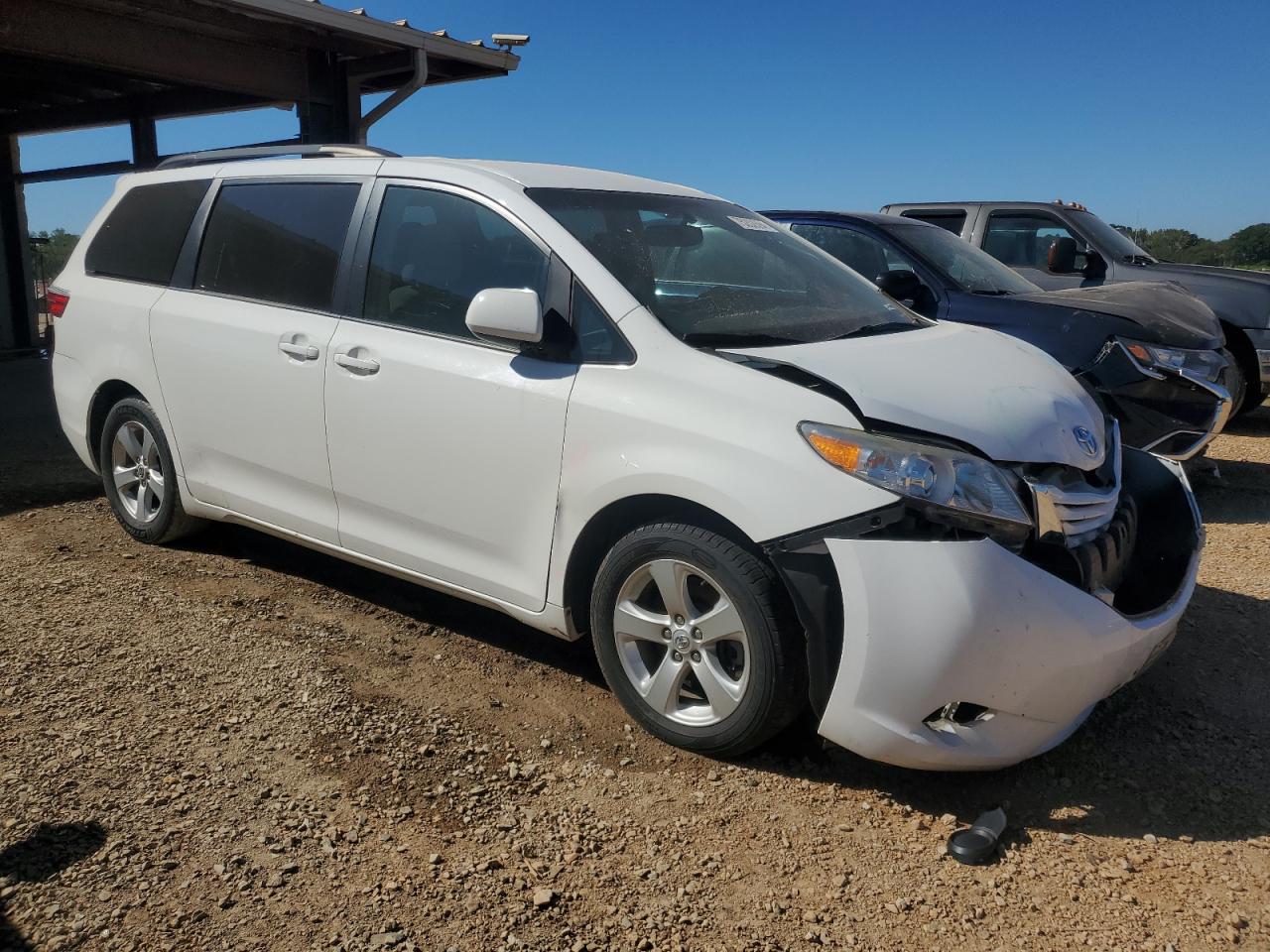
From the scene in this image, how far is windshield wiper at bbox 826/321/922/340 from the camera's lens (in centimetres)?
357

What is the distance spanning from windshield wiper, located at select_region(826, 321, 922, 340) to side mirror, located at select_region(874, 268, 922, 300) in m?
2.64

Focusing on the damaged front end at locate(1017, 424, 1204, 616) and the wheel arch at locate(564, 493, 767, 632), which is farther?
the wheel arch at locate(564, 493, 767, 632)

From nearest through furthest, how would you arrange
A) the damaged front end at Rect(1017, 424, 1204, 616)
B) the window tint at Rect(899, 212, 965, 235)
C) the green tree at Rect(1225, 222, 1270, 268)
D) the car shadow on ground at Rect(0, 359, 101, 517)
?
1. the damaged front end at Rect(1017, 424, 1204, 616)
2. the car shadow on ground at Rect(0, 359, 101, 517)
3. the window tint at Rect(899, 212, 965, 235)
4. the green tree at Rect(1225, 222, 1270, 268)

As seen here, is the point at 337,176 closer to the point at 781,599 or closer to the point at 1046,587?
the point at 781,599

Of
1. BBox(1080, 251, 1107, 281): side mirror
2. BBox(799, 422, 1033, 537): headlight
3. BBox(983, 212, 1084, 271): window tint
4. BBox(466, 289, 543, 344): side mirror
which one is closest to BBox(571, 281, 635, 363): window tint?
BBox(466, 289, 543, 344): side mirror

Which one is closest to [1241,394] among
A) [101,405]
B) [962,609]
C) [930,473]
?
[930,473]

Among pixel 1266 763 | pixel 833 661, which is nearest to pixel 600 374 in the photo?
pixel 833 661

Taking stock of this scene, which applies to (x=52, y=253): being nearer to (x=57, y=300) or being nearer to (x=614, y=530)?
(x=57, y=300)

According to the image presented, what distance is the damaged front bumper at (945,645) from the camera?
2.64 m

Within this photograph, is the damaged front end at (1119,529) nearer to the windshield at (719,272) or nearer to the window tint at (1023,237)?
the windshield at (719,272)

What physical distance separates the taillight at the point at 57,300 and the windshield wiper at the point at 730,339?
3520 millimetres

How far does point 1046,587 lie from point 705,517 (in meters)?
0.93

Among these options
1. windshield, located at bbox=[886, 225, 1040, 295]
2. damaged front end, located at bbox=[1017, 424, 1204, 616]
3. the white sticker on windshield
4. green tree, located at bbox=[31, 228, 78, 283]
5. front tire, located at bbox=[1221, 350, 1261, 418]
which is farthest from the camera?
green tree, located at bbox=[31, 228, 78, 283]

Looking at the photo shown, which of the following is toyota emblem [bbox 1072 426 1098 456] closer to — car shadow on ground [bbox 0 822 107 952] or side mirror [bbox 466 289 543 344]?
side mirror [bbox 466 289 543 344]
